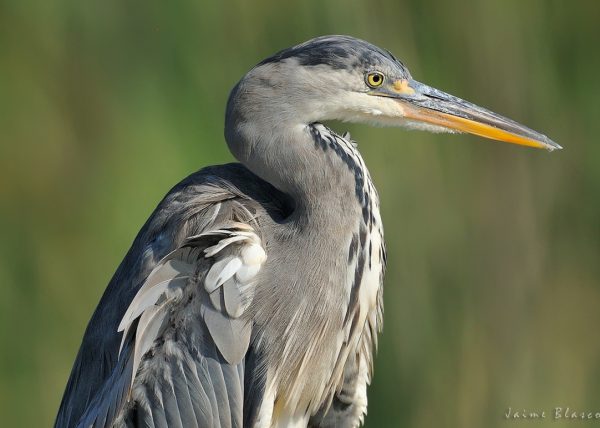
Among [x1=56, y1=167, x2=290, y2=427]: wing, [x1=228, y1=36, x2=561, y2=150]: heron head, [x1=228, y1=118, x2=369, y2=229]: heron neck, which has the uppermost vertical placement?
[x1=228, y1=36, x2=561, y2=150]: heron head

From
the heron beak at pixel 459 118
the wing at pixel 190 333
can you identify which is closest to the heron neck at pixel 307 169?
the wing at pixel 190 333

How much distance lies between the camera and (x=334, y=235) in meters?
2.31

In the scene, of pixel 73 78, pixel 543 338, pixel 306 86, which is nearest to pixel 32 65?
pixel 73 78

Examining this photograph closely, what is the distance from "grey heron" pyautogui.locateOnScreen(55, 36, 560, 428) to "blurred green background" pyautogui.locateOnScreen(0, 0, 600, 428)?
0.54 m

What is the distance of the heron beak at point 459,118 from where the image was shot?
2.43 m

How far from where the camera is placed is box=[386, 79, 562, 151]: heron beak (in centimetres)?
243

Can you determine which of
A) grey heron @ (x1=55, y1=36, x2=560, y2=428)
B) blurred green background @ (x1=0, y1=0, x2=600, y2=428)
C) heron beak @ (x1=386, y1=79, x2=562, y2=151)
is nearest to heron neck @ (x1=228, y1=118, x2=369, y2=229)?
grey heron @ (x1=55, y1=36, x2=560, y2=428)

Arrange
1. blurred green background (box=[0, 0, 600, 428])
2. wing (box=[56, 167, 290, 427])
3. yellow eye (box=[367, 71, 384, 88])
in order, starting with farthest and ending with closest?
blurred green background (box=[0, 0, 600, 428]) < yellow eye (box=[367, 71, 384, 88]) < wing (box=[56, 167, 290, 427])

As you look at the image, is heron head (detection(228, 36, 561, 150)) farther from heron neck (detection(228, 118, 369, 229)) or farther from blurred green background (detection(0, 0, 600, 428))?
blurred green background (detection(0, 0, 600, 428))

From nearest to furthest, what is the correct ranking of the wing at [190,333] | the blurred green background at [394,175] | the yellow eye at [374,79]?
the wing at [190,333], the yellow eye at [374,79], the blurred green background at [394,175]

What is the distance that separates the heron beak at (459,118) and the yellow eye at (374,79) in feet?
0.29

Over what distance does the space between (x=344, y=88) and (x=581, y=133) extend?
900mm

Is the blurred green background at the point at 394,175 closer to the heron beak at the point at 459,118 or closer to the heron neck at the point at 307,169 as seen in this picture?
the heron beak at the point at 459,118

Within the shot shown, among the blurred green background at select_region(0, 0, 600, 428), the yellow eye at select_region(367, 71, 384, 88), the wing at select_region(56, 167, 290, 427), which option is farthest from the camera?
the blurred green background at select_region(0, 0, 600, 428)
